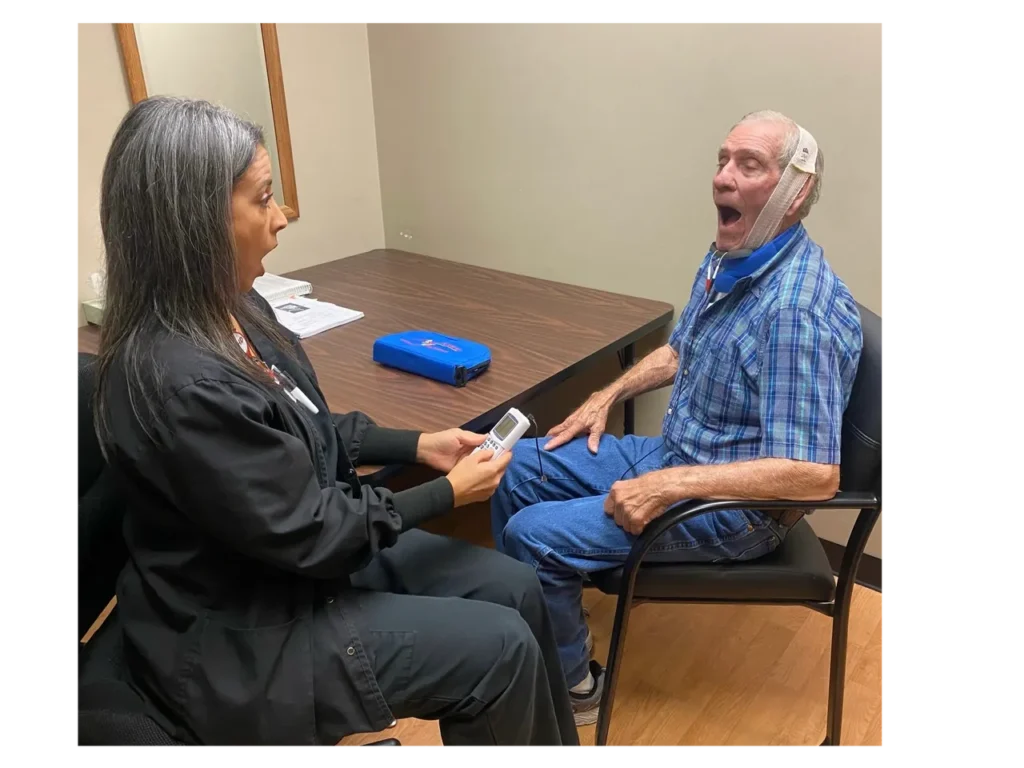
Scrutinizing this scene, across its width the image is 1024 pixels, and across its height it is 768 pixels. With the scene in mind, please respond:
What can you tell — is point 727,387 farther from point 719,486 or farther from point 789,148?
point 789,148

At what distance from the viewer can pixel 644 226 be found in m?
2.24

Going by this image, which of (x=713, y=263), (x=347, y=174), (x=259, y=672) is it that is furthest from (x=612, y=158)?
(x=259, y=672)

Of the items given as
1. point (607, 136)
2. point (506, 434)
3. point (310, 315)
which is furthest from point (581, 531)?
point (607, 136)

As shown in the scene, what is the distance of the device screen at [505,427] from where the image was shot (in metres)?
1.46

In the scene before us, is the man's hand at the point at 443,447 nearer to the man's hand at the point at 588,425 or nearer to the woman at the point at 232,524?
the woman at the point at 232,524

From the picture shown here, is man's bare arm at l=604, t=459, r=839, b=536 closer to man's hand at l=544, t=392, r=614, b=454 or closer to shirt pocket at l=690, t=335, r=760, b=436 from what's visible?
shirt pocket at l=690, t=335, r=760, b=436

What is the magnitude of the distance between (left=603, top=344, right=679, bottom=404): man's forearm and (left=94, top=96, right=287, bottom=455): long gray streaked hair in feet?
3.23

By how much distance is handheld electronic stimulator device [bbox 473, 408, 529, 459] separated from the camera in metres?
1.45

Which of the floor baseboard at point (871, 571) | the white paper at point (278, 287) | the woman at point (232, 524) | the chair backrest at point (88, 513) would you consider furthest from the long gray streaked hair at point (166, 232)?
the floor baseboard at point (871, 571)

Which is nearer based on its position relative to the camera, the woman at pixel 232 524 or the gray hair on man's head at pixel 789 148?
the woman at pixel 232 524

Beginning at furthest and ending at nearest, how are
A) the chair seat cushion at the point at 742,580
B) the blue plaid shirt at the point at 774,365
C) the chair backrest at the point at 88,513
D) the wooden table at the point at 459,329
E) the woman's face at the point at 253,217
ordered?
the wooden table at the point at 459,329
the chair seat cushion at the point at 742,580
the blue plaid shirt at the point at 774,365
the chair backrest at the point at 88,513
the woman's face at the point at 253,217

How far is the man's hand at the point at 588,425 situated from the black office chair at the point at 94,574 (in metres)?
0.78

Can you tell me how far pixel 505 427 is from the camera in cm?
147

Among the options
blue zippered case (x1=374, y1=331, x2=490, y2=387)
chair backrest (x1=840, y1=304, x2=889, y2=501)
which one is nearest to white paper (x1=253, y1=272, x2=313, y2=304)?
blue zippered case (x1=374, y1=331, x2=490, y2=387)
